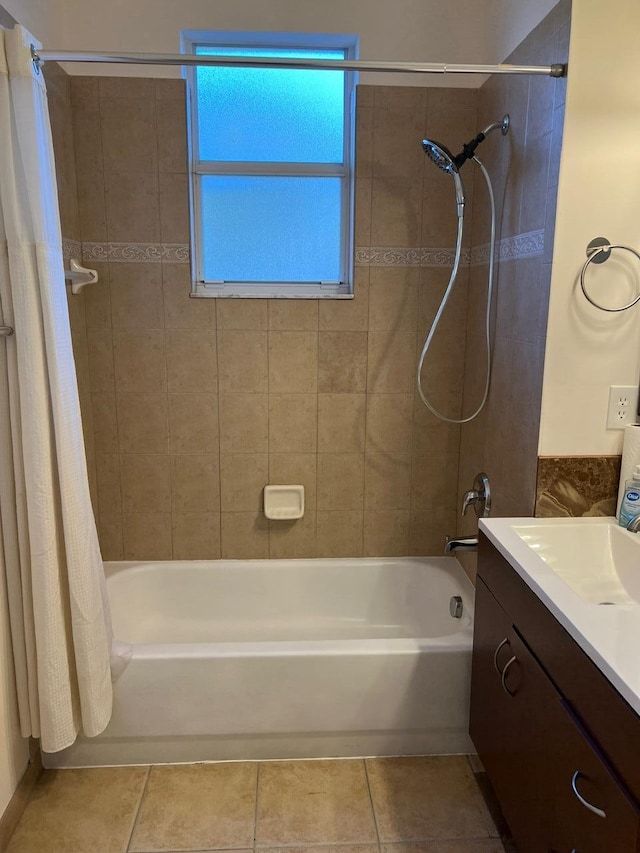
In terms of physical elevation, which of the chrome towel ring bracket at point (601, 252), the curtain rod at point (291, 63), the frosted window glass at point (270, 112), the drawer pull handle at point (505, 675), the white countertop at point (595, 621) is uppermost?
the frosted window glass at point (270, 112)

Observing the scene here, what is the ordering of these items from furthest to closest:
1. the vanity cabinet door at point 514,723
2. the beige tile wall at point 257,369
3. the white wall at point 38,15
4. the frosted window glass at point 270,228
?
the frosted window glass at point 270,228 < the beige tile wall at point 257,369 < the white wall at point 38,15 < the vanity cabinet door at point 514,723

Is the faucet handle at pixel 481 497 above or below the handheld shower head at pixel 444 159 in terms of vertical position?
below

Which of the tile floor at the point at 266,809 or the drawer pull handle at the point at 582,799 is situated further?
the tile floor at the point at 266,809

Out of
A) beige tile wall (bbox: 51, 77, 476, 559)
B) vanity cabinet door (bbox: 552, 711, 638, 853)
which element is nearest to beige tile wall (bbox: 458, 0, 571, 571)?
beige tile wall (bbox: 51, 77, 476, 559)

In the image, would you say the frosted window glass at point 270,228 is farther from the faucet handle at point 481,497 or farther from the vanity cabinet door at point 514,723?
the vanity cabinet door at point 514,723

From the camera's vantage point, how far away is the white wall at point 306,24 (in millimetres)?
2258

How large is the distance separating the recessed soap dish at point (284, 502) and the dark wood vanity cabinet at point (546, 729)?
99 centimetres

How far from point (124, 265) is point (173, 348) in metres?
0.36

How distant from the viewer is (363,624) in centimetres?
260

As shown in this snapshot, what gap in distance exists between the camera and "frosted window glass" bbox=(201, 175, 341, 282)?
2482mm

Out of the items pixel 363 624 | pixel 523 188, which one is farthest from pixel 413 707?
pixel 523 188

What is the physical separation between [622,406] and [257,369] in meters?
1.34

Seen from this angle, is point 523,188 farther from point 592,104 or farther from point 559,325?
point 559,325

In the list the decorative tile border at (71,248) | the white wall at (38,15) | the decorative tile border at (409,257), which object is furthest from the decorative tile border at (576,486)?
the white wall at (38,15)
